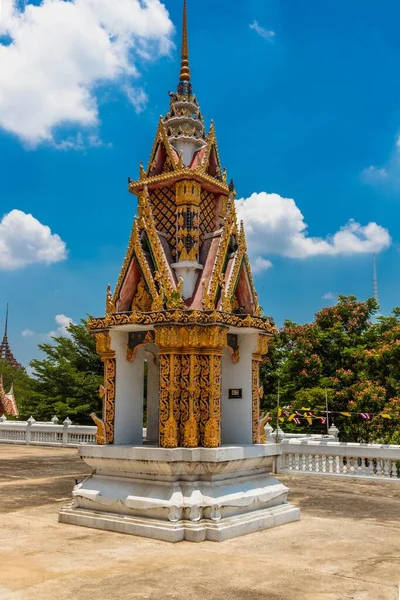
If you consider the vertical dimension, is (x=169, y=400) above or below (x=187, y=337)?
below

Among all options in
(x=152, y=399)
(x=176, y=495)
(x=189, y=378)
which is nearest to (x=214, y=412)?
(x=189, y=378)

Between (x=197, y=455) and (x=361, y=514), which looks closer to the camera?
(x=197, y=455)

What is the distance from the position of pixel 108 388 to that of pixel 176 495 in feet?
8.45

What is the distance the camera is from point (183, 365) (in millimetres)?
9438

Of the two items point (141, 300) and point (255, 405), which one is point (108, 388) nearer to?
point (141, 300)

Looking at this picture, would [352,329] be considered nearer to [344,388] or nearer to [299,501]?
[344,388]

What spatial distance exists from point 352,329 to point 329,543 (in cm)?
2275

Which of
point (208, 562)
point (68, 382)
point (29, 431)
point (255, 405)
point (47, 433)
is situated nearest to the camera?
point (208, 562)

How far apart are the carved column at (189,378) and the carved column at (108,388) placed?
4.15 feet

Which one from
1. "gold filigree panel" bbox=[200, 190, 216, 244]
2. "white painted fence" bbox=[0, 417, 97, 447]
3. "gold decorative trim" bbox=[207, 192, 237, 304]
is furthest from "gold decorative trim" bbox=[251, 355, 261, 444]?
"white painted fence" bbox=[0, 417, 97, 447]

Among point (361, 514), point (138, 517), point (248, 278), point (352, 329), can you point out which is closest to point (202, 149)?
point (248, 278)

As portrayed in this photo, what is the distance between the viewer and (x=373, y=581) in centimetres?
647

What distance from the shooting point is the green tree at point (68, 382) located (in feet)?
111

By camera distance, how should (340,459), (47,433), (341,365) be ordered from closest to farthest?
(340,459)
(47,433)
(341,365)
